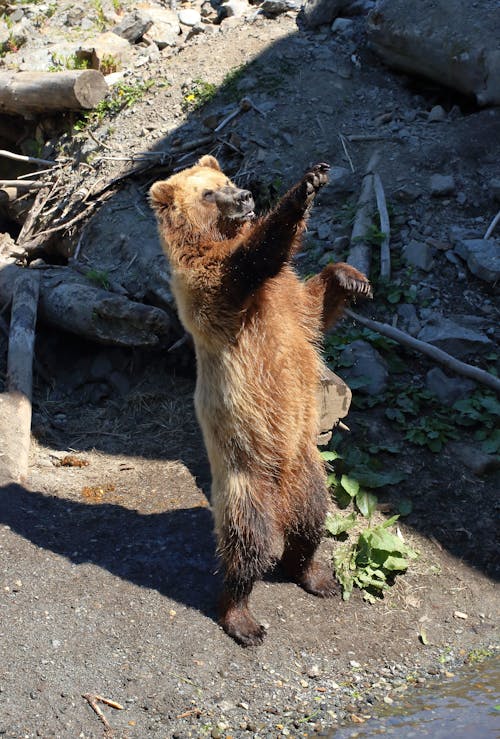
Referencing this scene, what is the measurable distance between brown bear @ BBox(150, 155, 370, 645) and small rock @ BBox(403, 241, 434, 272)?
228 centimetres

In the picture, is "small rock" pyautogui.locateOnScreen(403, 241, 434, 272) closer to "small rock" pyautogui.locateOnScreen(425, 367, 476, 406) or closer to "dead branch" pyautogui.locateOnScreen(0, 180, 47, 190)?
"small rock" pyautogui.locateOnScreen(425, 367, 476, 406)

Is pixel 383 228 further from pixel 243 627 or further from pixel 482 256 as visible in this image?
pixel 243 627

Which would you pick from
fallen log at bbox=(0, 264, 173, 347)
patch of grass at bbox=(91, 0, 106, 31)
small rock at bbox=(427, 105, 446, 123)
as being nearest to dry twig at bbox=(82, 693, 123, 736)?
fallen log at bbox=(0, 264, 173, 347)

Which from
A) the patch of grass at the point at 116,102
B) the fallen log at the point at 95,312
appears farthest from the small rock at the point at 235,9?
the fallen log at the point at 95,312

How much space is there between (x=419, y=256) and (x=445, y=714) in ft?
13.4

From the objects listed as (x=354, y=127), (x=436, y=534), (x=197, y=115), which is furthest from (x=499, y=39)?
(x=436, y=534)

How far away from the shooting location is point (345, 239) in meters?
7.50

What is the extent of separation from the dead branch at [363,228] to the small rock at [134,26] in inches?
176

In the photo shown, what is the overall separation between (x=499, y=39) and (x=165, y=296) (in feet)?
13.4

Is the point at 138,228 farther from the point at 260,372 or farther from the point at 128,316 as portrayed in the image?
the point at 260,372

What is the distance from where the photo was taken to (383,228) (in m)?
7.40

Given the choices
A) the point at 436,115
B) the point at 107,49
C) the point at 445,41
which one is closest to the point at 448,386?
the point at 436,115

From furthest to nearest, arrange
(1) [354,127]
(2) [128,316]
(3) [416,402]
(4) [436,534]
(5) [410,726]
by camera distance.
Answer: (1) [354,127]
(2) [128,316]
(3) [416,402]
(4) [436,534]
(5) [410,726]

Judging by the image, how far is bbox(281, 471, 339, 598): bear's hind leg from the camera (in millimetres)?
5043
